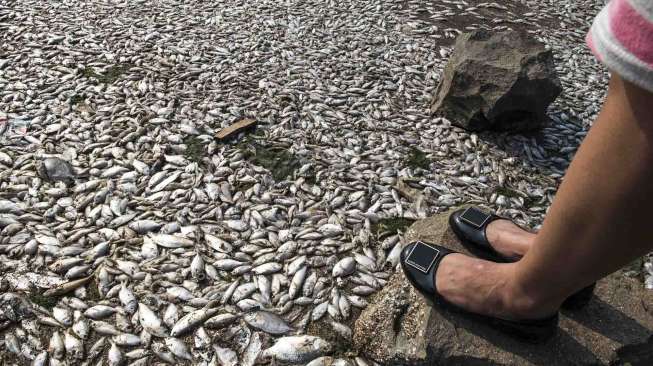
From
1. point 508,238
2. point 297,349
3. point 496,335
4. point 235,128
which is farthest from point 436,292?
point 235,128

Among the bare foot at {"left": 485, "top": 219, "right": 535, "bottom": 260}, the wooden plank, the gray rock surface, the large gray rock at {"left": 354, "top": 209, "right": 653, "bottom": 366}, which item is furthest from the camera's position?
the wooden plank

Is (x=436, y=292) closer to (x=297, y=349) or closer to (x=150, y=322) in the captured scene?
(x=297, y=349)

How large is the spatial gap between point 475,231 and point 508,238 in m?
0.15

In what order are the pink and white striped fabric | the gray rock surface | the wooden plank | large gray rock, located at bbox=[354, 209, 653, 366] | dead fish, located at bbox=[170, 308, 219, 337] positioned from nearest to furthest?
the pink and white striped fabric
large gray rock, located at bbox=[354, 209, 653, 366]
dead fish, located at bbox=[170, 308, 219, 337]
the gray rock surface
the wooden plank

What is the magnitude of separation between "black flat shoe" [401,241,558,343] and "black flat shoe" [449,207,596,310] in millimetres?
195

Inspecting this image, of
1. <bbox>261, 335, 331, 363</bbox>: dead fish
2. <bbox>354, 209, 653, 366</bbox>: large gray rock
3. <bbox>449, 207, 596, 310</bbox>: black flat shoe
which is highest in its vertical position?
<bbox>449, 207, 596, 310</bbox>: black flat shoe

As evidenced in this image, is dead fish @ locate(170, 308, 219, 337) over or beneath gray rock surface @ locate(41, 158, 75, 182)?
beneath

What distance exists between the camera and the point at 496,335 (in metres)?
1.97

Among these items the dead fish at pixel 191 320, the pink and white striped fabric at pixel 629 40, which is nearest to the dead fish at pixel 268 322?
the dead fish at pixel 191 320

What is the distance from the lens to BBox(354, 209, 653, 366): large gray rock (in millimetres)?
1938

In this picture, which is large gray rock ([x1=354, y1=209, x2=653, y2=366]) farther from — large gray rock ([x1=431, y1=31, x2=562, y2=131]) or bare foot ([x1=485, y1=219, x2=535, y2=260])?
large gray rock ([x1=431, y1=31, x2=562, y2=131])

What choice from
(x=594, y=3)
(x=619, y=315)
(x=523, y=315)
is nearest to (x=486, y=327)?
(x=523, y=315)

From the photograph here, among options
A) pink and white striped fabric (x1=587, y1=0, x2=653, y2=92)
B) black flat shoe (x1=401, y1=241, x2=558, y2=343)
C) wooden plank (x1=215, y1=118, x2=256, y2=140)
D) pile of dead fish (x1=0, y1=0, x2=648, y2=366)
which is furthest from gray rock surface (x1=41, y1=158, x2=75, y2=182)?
pink and white striped fabric (x1=587, y1=0, x2=653, y2=92)

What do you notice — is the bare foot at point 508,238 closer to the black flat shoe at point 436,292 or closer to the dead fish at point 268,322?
the black flat shoe at point 436,292
